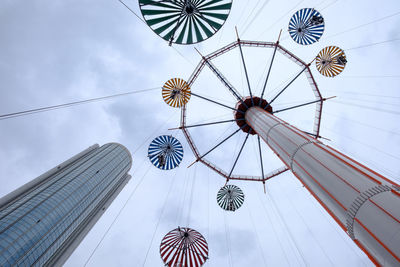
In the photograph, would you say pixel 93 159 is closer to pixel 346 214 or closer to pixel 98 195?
pixel 98 195

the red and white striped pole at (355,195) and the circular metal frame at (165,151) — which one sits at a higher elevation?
the circular metal frame at (165,151)

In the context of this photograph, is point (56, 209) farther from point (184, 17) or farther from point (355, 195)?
point (355, 195)

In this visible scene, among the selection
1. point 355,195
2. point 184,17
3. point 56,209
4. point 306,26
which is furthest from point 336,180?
point 56,209

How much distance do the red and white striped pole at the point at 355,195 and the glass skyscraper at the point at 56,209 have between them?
50.0m

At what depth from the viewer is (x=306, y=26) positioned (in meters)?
18.6

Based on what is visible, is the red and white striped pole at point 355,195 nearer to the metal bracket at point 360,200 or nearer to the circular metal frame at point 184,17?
the metal bracket at point 360,200

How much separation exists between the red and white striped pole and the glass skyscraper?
164 ft

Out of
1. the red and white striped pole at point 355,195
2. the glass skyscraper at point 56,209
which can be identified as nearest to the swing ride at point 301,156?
the red and white striped pole at point 355,195

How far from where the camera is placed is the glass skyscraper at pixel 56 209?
36.5 meters

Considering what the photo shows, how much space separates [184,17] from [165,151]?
14390mm

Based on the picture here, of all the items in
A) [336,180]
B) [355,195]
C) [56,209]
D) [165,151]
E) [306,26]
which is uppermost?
[56,209]

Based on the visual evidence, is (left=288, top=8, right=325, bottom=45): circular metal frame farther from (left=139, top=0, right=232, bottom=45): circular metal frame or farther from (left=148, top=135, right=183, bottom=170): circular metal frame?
(left=148, top=135, right=183, bottom=170): circular metal frame

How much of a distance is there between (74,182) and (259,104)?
53666 millimetres

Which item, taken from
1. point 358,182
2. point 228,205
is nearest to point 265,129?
point 358,182
